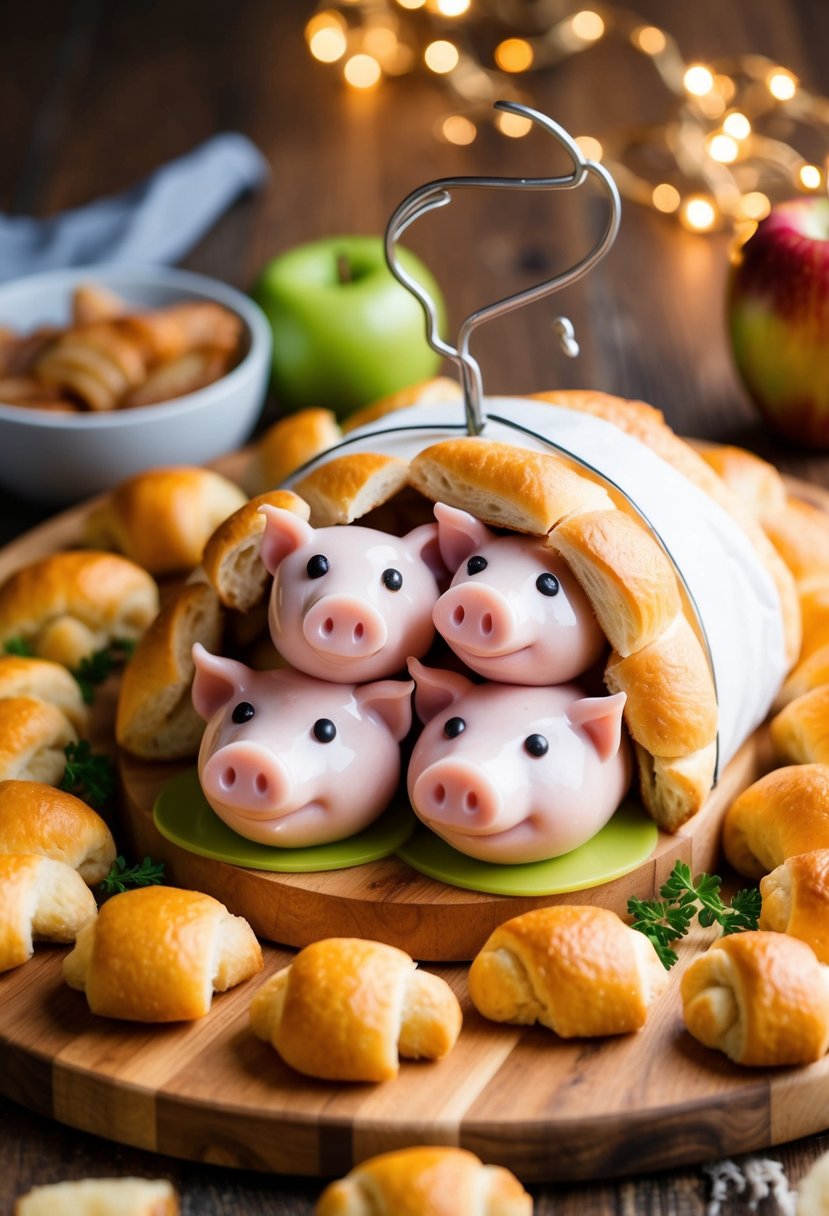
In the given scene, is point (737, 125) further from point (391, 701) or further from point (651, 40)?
point (391, 701)

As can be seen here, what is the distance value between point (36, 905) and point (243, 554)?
0.53 metres

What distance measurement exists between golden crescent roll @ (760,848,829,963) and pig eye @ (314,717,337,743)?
56cm

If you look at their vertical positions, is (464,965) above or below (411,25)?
below

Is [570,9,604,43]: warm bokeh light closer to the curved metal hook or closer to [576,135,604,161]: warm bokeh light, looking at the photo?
[576,135,604,161]: warm bokeh light

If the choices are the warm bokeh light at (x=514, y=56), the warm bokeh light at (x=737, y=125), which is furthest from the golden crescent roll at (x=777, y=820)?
the warm bokeh light at (x=514, y=56)

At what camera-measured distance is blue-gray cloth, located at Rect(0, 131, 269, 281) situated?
3793 millimetres

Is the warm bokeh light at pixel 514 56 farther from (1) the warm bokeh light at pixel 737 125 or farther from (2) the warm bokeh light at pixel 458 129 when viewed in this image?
(1) the warm bokeh light at pixel 737 125

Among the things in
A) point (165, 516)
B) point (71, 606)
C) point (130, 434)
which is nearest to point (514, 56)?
point (130, 434)

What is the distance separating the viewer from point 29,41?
4898 mm

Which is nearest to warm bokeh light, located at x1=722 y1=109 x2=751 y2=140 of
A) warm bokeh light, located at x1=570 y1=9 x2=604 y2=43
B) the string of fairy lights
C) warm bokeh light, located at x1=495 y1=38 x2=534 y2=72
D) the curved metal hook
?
the string of fairy lights

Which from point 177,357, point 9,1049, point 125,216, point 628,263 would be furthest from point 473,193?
point 9,1049

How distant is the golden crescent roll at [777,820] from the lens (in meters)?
1.85

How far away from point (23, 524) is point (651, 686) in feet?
5.44

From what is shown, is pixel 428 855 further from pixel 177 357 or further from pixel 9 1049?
pixel 177 357
